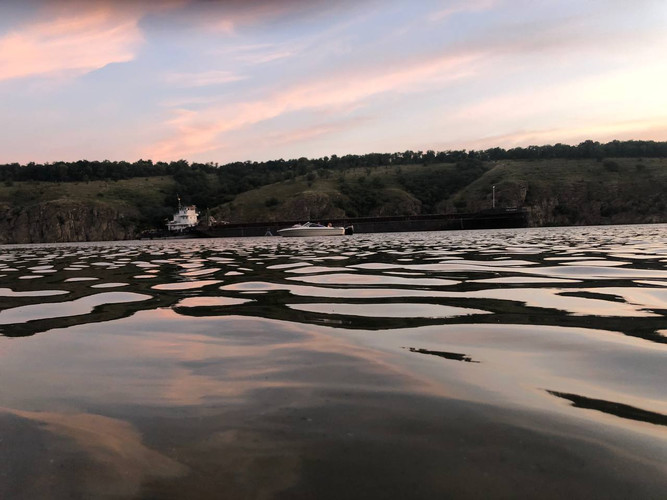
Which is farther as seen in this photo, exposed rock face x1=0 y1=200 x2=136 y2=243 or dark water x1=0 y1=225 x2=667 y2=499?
exposed rock face x1=0 y1=200 x2=136 y2=243

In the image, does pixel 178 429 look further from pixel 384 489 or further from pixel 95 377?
pixel 95 377

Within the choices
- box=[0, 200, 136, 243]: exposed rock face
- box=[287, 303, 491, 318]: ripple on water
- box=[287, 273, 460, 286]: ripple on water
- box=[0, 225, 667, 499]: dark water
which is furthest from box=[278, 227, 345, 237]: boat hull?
box=[0, 200, 136, 243]: exposed rock face

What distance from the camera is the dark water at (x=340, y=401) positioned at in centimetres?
169

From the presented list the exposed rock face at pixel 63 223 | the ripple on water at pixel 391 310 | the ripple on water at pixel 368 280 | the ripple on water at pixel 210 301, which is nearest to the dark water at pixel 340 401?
the ripple on water at pixel 391 310

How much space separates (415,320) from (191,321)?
253 centimetres

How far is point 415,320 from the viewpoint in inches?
190

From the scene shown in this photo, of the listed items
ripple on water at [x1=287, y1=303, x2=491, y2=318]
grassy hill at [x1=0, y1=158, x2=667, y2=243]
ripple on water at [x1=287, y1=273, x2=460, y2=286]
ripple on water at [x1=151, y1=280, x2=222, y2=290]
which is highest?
grassy hill at [x1=0, y1=158, x2=667, y2=243]

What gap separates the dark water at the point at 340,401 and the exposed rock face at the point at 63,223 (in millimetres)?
118692

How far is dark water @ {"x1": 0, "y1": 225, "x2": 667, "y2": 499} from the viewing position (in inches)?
66.6

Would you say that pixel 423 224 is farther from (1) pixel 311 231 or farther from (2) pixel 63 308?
(2) pixel 63 308

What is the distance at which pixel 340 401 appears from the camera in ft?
8.19

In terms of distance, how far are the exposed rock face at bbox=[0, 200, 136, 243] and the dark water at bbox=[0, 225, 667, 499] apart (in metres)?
119

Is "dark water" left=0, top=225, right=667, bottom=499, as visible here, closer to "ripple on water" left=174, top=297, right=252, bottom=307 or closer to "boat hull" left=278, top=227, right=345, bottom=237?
"ripple on water" left=174, top=297, right=252, bottom=307

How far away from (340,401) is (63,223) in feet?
434
